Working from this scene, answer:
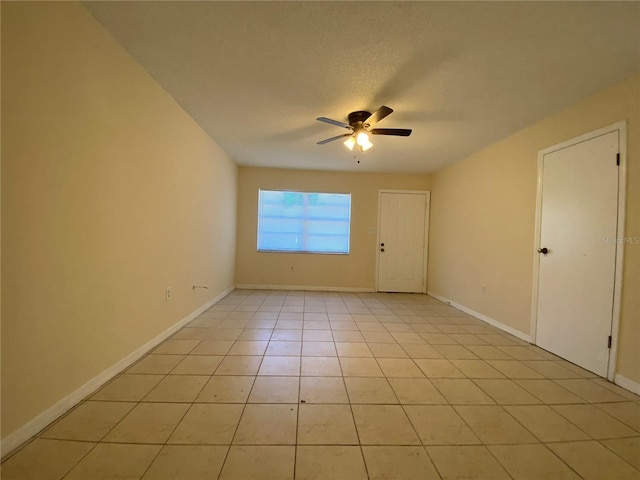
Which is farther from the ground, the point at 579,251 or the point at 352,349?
the point at 579,251

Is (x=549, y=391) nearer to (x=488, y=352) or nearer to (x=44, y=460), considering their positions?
(x=488, y=352)

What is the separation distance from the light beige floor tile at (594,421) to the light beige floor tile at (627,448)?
0.03 m

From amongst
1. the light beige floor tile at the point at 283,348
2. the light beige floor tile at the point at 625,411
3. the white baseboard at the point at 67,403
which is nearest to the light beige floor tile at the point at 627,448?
the light beige floor tile at the point at 625,411

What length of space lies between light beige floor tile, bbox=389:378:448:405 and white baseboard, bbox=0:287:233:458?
2.00 metres

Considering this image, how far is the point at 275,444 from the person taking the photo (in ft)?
4.09

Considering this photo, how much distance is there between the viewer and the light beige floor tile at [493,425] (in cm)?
133

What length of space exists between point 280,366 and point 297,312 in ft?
4.72

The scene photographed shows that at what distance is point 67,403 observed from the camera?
4.65 feet

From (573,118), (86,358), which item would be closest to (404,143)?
(573,118)

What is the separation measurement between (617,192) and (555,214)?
498 millimetres

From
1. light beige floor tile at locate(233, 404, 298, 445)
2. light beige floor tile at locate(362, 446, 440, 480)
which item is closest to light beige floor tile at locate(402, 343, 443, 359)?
light beige floor tile at locate(362, 446, 440, 480)

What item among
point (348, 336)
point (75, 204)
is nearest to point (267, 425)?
point (348, 336)

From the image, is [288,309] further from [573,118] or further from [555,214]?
[573,118]

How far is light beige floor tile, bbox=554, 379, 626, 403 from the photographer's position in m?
1.71
